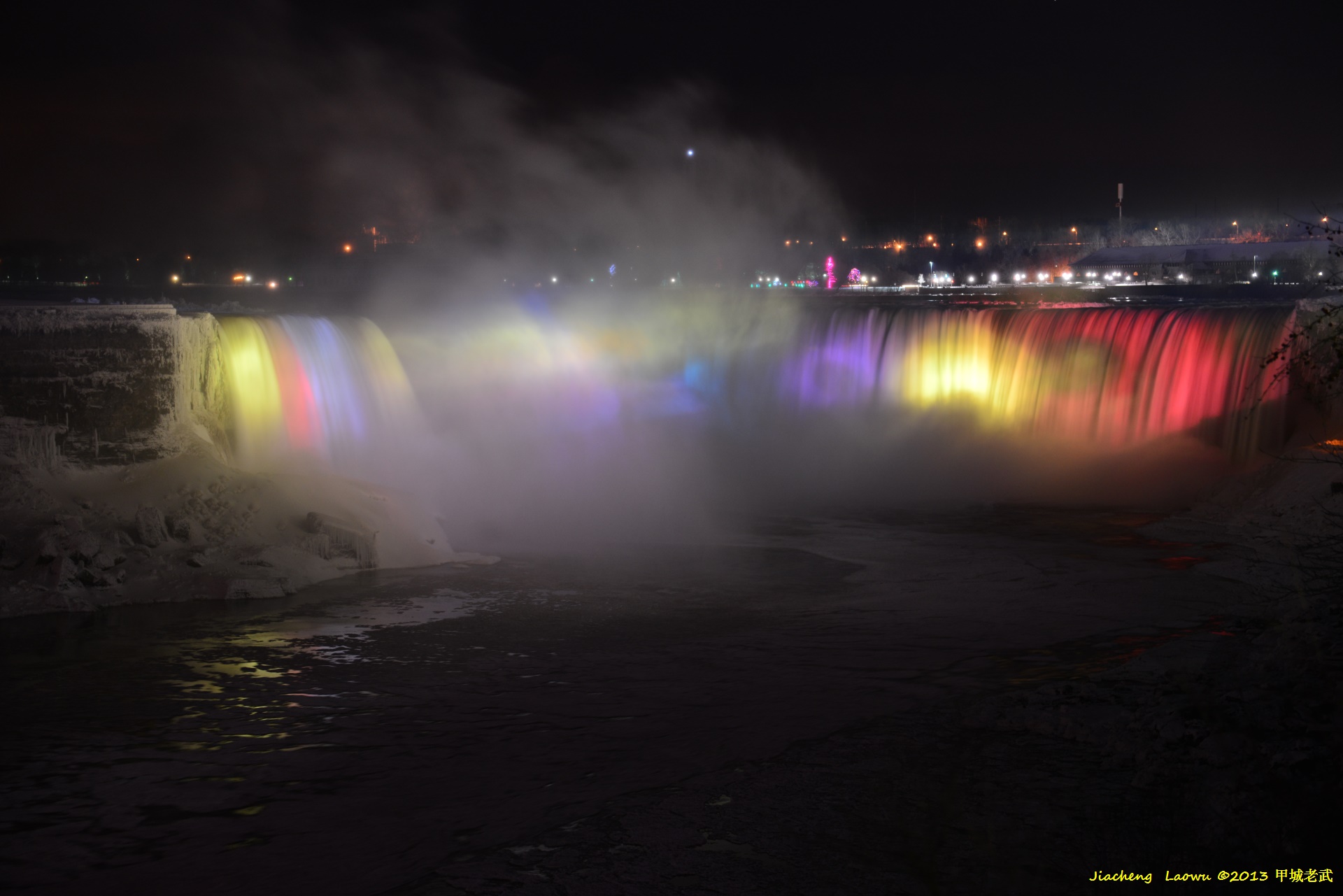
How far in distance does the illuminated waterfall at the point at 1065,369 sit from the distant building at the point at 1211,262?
2998 centimetres

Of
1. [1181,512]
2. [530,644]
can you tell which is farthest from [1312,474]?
[530,644]

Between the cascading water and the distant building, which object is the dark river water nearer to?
the cascading water

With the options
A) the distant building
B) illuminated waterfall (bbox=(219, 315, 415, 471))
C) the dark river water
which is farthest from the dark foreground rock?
the distant building

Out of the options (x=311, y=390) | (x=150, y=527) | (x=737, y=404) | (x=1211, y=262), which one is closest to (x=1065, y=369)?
(x=737, y=404)

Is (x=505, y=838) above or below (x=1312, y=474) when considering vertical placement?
below

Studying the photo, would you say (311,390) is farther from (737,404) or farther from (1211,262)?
(1211,262)

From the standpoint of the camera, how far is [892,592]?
12.9m

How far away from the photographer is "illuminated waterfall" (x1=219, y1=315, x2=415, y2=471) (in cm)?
1772

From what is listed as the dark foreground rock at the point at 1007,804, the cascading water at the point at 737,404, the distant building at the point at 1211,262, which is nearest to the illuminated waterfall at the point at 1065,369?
the cascading water at the point at 737,404

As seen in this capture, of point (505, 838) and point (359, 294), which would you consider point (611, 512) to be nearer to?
point (505, 838)

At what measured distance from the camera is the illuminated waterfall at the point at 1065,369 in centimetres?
2041

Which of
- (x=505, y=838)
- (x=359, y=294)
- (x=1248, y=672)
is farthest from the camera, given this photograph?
(x=359, y=294)

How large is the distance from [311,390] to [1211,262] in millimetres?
56371

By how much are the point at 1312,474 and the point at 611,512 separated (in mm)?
9856
